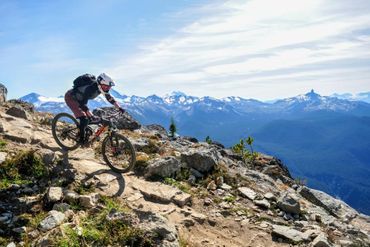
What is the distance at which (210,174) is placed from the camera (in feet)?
58.9

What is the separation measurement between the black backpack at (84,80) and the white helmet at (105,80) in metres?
0.38

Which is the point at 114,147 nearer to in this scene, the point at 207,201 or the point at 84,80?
the point at 84,80

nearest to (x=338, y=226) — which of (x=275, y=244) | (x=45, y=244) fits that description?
(x=275, y=244)

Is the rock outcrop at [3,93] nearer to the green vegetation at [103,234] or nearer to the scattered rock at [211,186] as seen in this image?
the scattered rock at [211,186]

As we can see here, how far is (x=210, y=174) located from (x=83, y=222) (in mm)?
8338

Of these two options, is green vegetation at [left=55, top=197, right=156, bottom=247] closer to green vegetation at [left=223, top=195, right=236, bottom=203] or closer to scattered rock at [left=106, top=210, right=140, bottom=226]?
scattered rock at [left=106, top=210, right=140, bottom=226]

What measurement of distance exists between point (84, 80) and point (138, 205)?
6.25 m

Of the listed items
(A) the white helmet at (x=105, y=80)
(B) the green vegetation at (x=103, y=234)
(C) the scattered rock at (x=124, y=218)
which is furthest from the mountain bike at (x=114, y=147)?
(B) the green vegetation at (x=103, y=234)

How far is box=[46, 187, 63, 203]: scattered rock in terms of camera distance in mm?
11820

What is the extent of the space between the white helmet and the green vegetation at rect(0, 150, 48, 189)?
4.00m

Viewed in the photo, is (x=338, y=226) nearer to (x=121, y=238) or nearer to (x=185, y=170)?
(x=185, y=170)

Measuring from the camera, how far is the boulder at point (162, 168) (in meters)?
16.5

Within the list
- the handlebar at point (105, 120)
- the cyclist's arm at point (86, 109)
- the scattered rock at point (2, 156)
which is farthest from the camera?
the cyclist's arm at point (86, 109)

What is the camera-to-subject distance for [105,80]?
15.9 m
